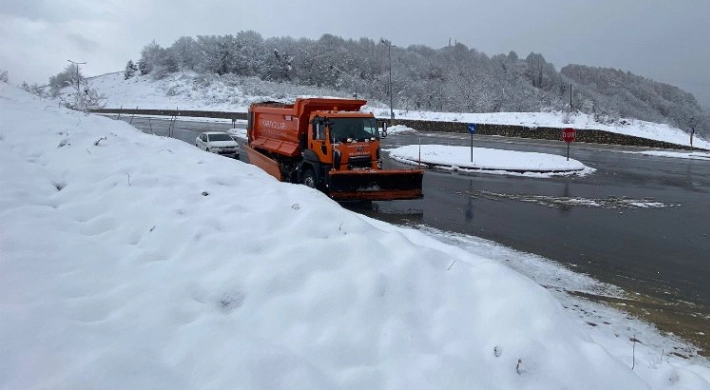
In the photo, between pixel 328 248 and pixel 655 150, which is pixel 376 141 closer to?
pixel 328 248

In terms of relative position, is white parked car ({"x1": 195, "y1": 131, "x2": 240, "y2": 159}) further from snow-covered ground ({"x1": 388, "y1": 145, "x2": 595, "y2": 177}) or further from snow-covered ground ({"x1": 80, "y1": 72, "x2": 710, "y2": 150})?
snow-covered ground ({"x1": 80, "y1": 72, "x2": 710, "y2": 150})

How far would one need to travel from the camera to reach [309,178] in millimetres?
13008

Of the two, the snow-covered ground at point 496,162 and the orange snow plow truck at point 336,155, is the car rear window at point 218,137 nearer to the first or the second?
the snow-covered ground at point 496,162

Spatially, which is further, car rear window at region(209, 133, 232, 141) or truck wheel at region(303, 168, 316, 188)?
car rear window at region(209, 133, 232, 141)

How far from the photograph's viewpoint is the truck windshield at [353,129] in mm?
12453

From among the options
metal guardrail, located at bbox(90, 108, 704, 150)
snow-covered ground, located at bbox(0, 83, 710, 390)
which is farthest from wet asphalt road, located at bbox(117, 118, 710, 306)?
metal guardrail, located at bbox(90, 108, 704, 150)

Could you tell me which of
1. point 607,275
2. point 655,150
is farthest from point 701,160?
point 607,275

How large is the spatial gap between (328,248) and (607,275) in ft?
17.6

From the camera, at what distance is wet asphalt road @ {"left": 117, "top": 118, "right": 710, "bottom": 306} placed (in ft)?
25.6

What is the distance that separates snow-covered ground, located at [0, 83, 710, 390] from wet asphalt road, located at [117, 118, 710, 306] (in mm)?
2327

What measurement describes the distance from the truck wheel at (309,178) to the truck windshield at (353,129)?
1.25 meters

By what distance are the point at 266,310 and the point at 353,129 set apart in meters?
9.33

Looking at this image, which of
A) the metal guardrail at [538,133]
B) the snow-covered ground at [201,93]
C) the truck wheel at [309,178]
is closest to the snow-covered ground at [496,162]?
the truck wheel at [309,178]

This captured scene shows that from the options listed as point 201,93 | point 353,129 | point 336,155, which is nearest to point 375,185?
point 336,155
